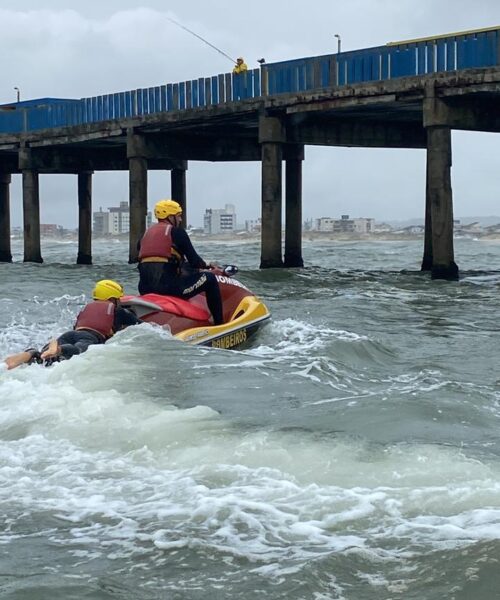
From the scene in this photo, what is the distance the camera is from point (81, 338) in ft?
33.5

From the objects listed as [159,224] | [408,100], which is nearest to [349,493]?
[159,224]

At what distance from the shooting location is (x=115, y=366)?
9.40m

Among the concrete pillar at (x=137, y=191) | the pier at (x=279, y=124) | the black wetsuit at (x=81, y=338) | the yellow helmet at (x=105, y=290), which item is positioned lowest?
the black wetsuit at (x=81, y=338)

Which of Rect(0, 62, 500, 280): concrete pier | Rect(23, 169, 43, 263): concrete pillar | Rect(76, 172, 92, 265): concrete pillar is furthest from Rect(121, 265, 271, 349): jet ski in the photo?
Rect(76, 172, 92, 265): concrete pillar

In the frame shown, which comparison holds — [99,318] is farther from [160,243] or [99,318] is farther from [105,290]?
[160,243]

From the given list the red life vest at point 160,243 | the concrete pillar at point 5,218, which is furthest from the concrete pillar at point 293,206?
the red life vest at point 160,243

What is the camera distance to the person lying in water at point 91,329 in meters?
9.66

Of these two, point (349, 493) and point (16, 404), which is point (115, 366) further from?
point (349, 493)

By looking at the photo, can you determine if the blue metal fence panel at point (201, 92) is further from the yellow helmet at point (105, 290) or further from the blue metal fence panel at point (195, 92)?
the yellow helmet at point (105, 290)

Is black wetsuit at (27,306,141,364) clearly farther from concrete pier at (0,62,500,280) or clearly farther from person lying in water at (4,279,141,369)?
concrete pier at (0,62,500,280)

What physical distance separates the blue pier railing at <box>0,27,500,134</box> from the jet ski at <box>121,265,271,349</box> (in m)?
11.8

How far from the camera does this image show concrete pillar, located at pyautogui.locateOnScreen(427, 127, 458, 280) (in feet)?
75.5

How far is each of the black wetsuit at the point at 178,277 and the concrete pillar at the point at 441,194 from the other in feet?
39.9

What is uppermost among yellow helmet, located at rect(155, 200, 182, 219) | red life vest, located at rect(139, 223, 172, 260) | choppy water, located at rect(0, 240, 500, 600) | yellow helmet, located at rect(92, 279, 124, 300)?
yellow helmet, located at rect(155, 200, 182, 219)
